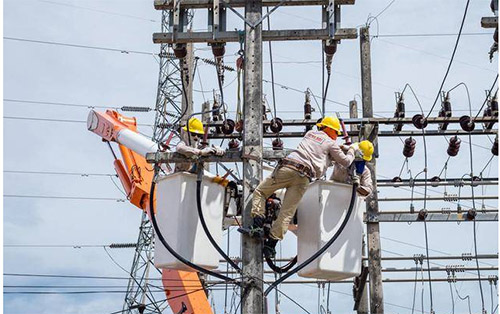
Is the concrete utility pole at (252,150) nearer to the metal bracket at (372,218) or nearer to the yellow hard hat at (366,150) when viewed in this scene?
the yellow hard hat at (366,150)

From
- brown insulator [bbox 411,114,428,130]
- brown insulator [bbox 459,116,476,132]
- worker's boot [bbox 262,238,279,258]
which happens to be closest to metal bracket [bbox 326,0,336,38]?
worker's boot [bbox 262,238,279,258]

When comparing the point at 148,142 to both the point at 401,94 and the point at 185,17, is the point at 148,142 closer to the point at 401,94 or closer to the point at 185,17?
the point at 185,17

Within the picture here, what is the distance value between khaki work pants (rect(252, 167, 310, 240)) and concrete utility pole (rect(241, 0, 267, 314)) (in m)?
0.18

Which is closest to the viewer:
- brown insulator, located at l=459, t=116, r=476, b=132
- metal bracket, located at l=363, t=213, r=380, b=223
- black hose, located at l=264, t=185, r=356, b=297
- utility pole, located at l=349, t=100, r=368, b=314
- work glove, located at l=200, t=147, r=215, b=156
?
black hose, located at l=264, t=185, r=356, b=297

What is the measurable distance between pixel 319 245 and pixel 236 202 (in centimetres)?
100

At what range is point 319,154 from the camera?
24.6 feet

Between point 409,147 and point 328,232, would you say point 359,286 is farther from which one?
point 328,232

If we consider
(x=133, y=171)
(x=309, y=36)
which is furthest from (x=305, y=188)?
(x=133, y=171)

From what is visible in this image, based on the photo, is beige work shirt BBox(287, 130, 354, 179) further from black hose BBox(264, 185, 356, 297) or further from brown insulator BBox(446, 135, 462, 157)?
brown insulator BBox(446, 135, 462, 157)

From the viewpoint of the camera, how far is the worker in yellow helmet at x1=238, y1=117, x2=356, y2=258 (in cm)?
739

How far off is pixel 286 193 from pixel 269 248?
0.55m

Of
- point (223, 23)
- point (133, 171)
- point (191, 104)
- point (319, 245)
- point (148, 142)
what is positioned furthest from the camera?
point (191, 104)

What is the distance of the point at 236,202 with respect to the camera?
7.95m

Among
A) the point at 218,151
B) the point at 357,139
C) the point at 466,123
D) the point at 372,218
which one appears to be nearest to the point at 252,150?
the point at 218,151
